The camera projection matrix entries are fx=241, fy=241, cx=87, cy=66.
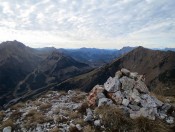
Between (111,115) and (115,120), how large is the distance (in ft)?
1.53

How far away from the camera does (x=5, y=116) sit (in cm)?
2002

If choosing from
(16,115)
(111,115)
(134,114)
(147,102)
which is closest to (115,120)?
(111,115)

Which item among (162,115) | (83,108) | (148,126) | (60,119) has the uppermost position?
(148,126)

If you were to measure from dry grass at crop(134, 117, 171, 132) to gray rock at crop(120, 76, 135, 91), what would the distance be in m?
4.78

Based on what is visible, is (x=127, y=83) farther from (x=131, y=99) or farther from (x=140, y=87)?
(x=131, y=99)

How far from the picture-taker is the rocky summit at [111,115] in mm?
14500

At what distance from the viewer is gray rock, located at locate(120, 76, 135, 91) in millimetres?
19062

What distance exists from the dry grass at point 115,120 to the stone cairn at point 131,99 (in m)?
0.91

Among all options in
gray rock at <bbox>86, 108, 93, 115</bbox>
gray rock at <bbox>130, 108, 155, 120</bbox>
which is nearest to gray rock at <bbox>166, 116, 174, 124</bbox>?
gray rock at <bbox>130, 108, 155, 120</bbox>

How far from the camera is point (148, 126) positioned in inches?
548

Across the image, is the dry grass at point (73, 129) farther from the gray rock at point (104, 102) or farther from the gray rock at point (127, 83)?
the gray rock at point (127, 83)

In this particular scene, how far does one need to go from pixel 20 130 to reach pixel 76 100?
29.5 ft

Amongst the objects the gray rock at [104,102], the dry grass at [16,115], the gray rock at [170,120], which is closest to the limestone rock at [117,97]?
the gray rock at [104,102]

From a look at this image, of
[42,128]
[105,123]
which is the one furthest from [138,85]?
[42,128]
